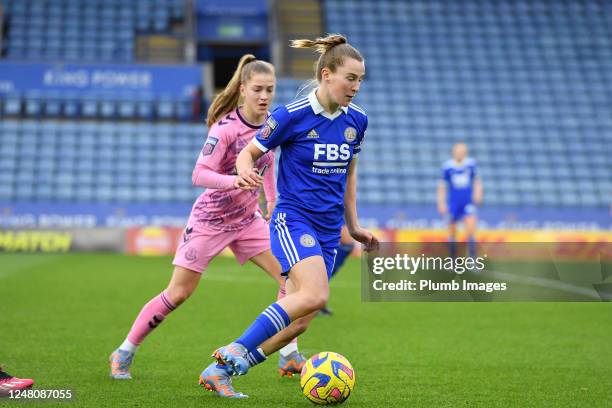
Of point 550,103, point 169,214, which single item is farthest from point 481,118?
point 169,214

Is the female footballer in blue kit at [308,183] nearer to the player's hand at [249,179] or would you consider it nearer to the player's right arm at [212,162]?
the player's hand at [249,179]

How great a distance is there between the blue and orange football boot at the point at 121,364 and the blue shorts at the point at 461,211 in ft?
36.6

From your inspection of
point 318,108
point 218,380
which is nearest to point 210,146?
point 318,108

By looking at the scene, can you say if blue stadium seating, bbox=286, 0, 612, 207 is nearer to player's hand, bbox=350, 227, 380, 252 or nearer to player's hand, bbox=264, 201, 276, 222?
player's hand, bbox=264, 201, 276, 222

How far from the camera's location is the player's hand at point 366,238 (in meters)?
5.56

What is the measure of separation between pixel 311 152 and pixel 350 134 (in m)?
0.27

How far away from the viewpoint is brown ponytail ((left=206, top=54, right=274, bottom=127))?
5931 mm

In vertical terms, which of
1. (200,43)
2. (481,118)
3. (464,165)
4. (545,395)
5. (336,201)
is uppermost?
(200,43)

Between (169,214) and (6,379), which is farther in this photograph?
(169,214)

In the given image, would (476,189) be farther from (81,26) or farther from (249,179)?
(81,26)

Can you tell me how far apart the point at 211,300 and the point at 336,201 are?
644cm

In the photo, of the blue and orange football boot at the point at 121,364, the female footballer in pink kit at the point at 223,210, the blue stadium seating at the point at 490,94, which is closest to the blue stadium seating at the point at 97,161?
the blue stadium seating at the point at 490,94

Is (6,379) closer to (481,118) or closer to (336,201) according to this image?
(336,201)

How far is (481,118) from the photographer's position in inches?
1041
